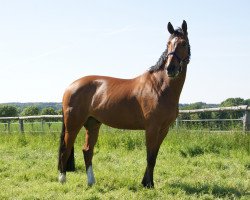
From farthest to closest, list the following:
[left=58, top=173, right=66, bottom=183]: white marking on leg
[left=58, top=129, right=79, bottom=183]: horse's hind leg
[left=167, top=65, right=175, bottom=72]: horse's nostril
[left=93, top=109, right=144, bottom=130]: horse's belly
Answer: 1. [left=58, top=129, right=79, bottom=183]: horse's hind leg
2. [left=58, top=173, right=66, bottom=183]: white marking on leg
3. [left=93, top=109, right=144, bottom=130]: horse's belly
4. [left=167, top=65, right=175, bottom=72]: horse's nostril

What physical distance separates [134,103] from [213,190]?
165 cm

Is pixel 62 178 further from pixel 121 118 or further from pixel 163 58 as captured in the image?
pixel 163 58

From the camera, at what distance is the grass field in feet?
16.6

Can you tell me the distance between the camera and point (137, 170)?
6.73 m

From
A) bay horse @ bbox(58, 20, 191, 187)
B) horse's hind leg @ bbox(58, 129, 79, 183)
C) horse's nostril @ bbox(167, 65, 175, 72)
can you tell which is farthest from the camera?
horse's hind leg @ bbox(58, 129, 79, 183)

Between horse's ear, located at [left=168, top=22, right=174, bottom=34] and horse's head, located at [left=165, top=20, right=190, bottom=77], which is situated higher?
horse's ear, located at [left=168, top=22, right=174, bottom=34]

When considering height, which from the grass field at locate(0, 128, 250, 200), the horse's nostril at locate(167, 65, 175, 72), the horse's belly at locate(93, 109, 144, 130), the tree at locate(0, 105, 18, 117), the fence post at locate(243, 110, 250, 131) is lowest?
the tree at locate(0, 105, 18, 117)

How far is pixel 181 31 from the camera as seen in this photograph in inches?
203

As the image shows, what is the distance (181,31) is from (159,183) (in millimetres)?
2312

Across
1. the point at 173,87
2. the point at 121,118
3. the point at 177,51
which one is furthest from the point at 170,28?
the point at 121,118

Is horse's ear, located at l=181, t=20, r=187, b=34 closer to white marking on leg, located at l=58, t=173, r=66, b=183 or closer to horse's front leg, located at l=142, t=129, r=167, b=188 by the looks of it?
horse's front leg, located at l=142, t=129, r=167, b=188

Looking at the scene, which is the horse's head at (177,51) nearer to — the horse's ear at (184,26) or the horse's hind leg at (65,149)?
the horse's ear at (184,26)

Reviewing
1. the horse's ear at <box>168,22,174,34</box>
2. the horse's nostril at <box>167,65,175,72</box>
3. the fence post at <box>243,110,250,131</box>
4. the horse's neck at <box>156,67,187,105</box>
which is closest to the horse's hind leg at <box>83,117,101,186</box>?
the horse's neck at <box>156,67,187,105</box>

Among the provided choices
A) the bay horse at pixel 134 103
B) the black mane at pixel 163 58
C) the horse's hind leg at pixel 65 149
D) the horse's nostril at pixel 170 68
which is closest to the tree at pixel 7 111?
the horse's hind leg at pixel 65 149
